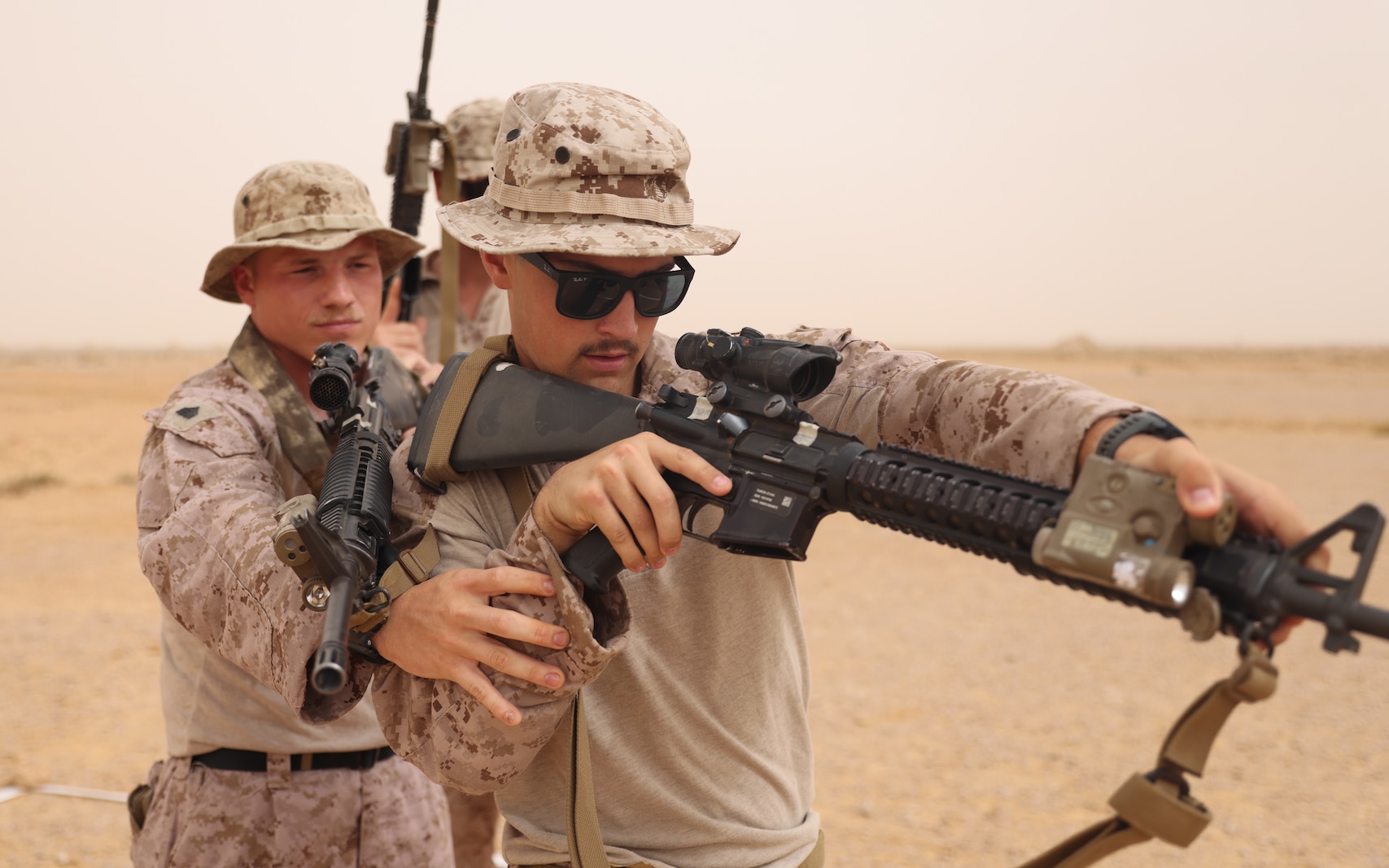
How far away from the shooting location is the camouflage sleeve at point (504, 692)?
1.94 m

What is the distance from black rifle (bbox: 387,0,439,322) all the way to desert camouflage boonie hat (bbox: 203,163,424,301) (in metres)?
1.46

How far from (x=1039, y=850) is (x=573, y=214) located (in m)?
5.00

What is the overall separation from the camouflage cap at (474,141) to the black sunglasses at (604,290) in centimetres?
303

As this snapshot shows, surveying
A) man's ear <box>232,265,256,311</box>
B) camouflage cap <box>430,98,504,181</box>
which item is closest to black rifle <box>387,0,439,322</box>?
camouflage cap <box>430,98,504,181</box>

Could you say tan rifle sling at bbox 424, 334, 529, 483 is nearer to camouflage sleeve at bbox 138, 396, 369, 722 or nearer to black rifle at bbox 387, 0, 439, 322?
camouflage sleeve at bbox 138, 396, 369, 722

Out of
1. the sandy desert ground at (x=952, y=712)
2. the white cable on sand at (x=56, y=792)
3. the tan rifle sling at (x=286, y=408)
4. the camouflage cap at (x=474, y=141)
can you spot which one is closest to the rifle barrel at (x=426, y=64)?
the camouflage cap at (x=474, y=141)

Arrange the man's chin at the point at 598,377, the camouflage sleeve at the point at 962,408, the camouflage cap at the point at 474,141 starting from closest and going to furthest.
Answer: the camouflage sleeve at the point at 962,408 < the man's chin at the point at 598,377 < the camouflage cap at the point at 474,141

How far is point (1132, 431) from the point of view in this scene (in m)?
1.63

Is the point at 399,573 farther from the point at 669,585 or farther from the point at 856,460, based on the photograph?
the point at 856,460

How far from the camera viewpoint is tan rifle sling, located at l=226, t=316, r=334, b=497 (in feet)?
9.14

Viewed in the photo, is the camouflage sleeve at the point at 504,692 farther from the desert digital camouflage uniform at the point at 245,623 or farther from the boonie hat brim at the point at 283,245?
the boonie hat brim at the point at 283,245

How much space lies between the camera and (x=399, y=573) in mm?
2104

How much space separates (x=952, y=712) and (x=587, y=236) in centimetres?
658

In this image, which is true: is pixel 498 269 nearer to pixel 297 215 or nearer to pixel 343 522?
pixel 343 522
